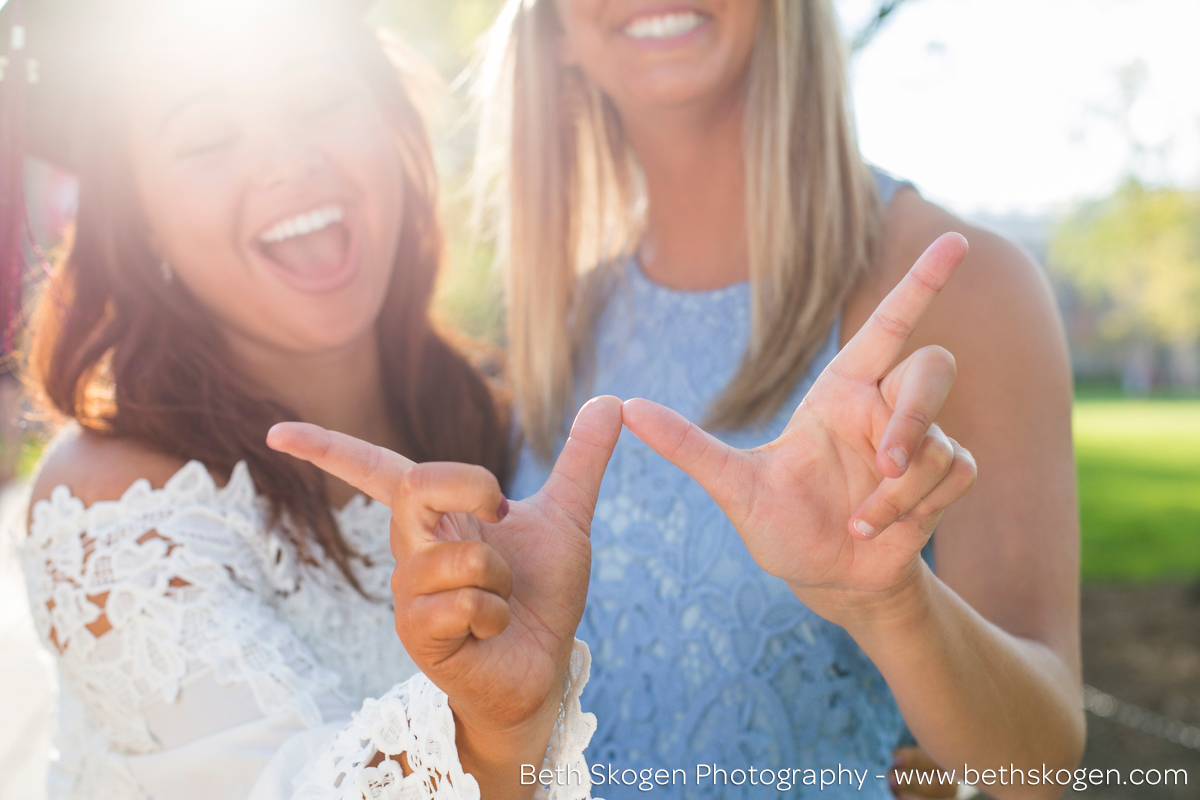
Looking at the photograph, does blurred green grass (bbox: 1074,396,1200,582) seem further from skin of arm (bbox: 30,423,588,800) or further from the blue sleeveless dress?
skin of arm (bbox: 30,423,588,800)

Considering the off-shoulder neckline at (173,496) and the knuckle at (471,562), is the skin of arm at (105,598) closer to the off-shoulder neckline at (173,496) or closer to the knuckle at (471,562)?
the off-shoulder neckline at (173,496)

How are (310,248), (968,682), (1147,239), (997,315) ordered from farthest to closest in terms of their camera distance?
(1147,239) < (310,248) < (997,315) < (968,682)

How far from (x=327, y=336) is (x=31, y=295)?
964 millimetres

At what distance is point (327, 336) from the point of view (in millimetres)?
2145

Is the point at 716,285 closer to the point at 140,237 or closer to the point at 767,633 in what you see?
the point at 767,633

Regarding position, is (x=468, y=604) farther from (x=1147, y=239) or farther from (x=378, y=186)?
(x=1147, y=239)

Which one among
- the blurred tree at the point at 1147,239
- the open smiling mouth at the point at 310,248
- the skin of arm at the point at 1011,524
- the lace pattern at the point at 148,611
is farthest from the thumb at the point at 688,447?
the blurred tree at the point at 1147,239

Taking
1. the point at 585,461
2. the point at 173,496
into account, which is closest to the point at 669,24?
the point at 585,461

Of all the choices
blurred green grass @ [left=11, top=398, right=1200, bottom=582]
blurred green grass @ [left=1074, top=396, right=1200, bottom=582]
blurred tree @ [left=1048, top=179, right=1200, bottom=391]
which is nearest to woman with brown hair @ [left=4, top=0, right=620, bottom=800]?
blurred green grass @ [left=11, top=398, right=1200, bottom=582]

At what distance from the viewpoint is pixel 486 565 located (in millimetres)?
1071

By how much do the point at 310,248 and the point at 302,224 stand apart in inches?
2.9

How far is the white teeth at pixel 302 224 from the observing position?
206 cm

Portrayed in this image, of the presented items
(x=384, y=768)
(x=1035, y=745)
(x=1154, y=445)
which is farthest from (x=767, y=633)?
(x=1154, y=445)

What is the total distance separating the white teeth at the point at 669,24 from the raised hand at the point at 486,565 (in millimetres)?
1119
